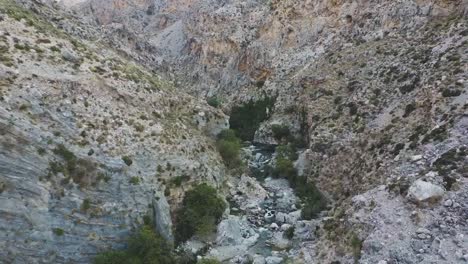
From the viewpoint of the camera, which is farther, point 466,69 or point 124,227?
point 466,69

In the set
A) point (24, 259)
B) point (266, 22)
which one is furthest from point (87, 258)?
point (266, 22)

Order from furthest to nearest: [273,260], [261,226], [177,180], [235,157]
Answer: [235,157] < [261,226] < [177,180] < [273,260]

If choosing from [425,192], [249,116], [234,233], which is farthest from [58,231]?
[249,116]

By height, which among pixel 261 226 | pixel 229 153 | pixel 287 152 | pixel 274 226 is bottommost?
pixel 274 226

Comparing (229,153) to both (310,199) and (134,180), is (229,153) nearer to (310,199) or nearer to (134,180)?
(310,199)

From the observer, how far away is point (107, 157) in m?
44.7

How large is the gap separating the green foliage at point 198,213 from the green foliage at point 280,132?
126ft

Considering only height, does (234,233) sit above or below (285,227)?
above

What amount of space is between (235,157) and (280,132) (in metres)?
23.8

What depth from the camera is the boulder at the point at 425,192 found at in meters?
37.4

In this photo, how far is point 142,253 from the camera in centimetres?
4056

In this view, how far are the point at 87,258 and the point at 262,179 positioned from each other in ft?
111

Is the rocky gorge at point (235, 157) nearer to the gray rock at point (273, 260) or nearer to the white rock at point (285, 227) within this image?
the gray rock at point (273, 260)

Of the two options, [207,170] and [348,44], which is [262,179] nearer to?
[207,170]
